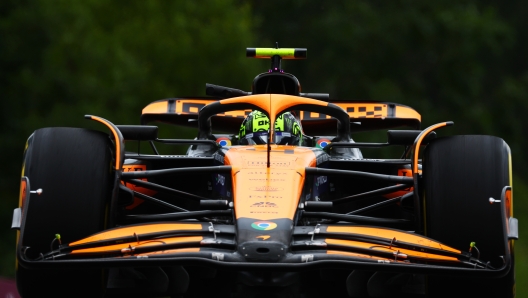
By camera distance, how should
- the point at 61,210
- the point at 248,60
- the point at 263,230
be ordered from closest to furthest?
1. the point at 263,230
2. the point at 61,210
3. the point at 248,60

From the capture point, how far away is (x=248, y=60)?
32188 mm

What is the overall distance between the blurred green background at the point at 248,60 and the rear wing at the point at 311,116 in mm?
11426

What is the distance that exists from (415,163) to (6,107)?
1967 cm

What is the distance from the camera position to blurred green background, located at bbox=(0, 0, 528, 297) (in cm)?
2669

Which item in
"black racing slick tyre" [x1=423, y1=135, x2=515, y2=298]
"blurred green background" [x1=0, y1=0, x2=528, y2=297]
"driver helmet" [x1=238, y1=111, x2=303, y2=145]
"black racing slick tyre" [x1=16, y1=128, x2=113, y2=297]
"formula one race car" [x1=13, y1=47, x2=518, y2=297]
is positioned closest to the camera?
"formula one race car" [x1=13, y1=47, x2=518, y2=297]

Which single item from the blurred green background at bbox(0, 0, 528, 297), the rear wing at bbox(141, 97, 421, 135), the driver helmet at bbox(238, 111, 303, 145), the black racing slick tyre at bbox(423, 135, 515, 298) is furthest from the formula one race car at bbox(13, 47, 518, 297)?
the blurred green background at bbox(0, 0, 528, 297)

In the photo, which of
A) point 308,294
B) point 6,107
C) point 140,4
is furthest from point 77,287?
point 140,4

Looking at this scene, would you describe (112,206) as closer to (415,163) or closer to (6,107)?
(415,163)

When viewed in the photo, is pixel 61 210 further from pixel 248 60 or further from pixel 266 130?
pixel 248 60

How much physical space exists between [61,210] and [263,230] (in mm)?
1221

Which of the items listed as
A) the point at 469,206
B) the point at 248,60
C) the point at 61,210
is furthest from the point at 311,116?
the point at 248,60

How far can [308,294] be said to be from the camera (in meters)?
7.52

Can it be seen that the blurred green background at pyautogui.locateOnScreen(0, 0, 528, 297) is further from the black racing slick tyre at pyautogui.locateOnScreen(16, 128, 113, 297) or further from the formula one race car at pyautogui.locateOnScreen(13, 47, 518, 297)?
the black racing slick tyre at pyautogui.locateOnScreen(16, 128, 113, 297)

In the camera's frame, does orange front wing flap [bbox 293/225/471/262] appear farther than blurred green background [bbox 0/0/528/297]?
No
